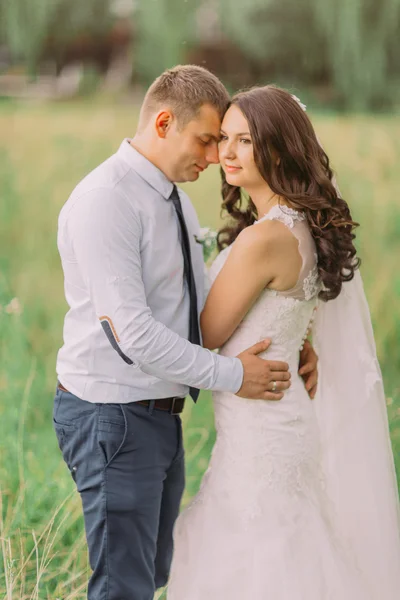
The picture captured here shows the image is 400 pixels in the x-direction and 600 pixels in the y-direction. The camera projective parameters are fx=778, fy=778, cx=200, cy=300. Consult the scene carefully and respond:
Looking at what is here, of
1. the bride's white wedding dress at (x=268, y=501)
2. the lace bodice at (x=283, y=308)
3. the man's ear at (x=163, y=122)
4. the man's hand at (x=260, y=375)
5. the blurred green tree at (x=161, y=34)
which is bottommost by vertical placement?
the bride's white wedding dress at (x=268, y=501)

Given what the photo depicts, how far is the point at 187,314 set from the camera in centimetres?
217

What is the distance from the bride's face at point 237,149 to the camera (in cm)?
209

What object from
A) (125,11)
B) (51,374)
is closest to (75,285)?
(51,374)

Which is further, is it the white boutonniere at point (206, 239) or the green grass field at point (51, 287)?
the green grass field at point (51, 287)

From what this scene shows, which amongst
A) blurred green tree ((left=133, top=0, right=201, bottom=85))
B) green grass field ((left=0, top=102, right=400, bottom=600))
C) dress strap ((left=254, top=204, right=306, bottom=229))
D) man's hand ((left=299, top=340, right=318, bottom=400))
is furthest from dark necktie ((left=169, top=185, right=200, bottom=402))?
blurred green tree ((left=133, top=0, right=201, bottom=85))

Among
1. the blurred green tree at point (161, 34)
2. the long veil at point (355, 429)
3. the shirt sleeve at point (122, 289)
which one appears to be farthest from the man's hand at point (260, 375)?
the blurred green tree at point (161, 34)

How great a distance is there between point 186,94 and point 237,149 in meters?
0.20

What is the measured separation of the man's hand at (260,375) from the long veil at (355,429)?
1.20 ft

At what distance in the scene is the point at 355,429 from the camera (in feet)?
8.09

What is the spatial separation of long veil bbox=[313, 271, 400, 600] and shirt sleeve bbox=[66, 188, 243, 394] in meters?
0.60

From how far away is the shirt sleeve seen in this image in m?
1.93

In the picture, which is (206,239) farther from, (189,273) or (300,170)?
(300,170)

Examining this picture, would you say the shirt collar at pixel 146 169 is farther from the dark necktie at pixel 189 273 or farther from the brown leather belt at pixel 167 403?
the brown leather belt at pixel 167 403

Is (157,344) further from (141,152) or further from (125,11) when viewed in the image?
(125,11)
